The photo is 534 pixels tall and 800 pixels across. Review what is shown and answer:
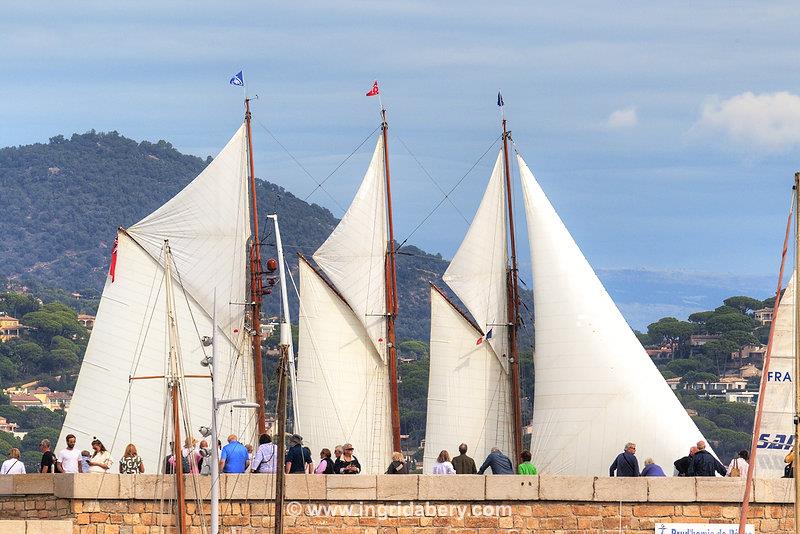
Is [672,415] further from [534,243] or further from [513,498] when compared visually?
[513,498]

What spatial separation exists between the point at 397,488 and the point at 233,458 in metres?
3.55

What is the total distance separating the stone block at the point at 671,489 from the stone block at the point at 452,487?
2.97m

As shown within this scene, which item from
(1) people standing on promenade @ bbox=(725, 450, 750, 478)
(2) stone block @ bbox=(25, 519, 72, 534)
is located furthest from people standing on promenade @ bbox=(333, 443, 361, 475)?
(1) people standing on promenade @ bbox=(725, 450, 750, 478)

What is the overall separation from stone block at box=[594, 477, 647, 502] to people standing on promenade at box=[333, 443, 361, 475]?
202 inches

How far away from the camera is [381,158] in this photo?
209ft

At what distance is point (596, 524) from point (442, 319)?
66.2ft

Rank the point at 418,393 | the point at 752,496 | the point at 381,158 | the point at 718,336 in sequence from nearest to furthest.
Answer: the point at 752,496 < the point at 381,158 < the point at 418,393 < the point at 718,336

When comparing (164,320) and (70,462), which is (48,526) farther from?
(164,320)

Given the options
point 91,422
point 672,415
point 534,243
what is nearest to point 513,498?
point 672,415

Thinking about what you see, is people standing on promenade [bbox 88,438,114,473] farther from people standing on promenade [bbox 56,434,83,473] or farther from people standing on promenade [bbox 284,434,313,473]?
people standing on promenade [bbox 284,434,313,473]

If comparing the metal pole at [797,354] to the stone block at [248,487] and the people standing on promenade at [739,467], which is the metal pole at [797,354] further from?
the stone block at [248,487]

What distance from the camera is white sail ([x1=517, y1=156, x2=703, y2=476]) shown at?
171ft

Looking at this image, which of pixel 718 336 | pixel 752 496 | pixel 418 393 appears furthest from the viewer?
pixel 718 336

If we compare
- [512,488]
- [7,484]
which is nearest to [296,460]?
[512,488]
